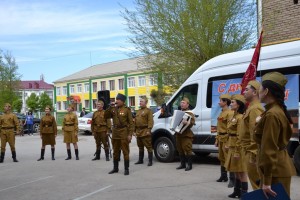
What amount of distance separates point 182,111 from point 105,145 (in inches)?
133

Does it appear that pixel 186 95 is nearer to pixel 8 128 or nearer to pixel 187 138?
pixel 187 138

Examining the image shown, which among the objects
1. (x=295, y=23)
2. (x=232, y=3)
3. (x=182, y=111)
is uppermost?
(x=232, y=3)

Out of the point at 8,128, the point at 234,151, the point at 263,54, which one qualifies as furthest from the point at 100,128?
the point at 234,151

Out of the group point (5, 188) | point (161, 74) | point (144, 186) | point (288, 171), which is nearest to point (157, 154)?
point (144, 186)

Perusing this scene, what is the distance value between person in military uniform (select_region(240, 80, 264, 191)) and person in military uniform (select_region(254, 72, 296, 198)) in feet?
3.19

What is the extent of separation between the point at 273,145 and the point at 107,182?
18.3 feet

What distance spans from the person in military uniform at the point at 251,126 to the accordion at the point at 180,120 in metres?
4.48

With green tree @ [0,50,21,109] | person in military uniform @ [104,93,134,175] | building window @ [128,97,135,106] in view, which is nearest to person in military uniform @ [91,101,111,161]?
person in military uniform @ [104,93,134,175]

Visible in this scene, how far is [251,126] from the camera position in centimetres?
503

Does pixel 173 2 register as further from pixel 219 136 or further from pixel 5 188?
pixel 5 188

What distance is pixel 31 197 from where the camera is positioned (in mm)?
7336

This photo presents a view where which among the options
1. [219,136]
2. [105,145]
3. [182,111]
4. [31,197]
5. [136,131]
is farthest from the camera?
[105,145]

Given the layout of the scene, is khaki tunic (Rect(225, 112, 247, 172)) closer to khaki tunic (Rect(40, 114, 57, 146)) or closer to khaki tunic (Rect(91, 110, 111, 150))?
khaki tunic (Rect(91, 110, 111, 150))

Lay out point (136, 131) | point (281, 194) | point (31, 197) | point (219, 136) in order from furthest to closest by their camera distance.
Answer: point (136, 131)
point (219, 136)
point (31, 197)
point (281, 194)
